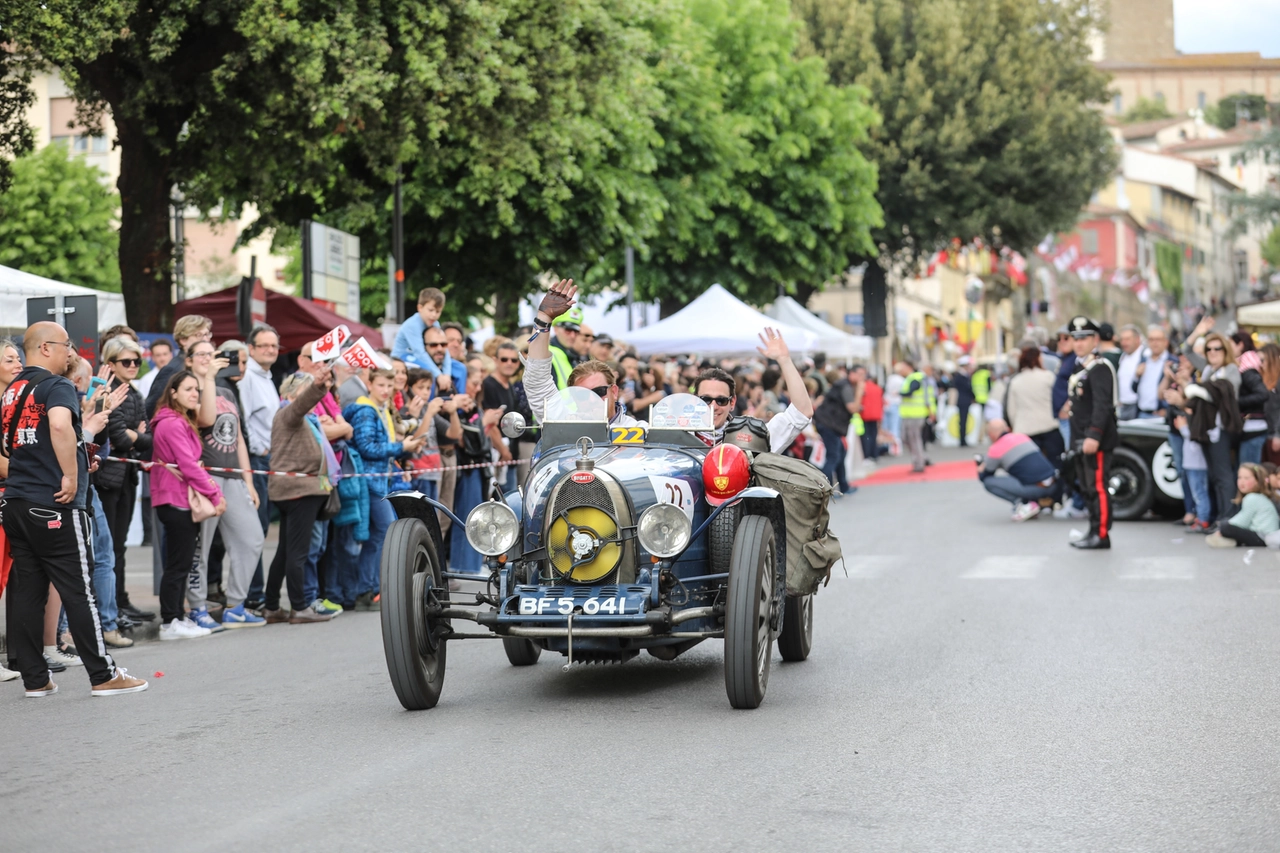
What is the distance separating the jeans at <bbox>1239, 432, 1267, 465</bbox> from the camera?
16.4 meters

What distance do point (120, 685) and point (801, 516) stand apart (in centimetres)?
353

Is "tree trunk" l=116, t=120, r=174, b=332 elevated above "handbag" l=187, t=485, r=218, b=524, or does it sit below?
above

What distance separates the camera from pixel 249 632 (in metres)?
11.1

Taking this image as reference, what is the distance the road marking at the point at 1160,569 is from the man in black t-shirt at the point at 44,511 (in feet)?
26.4

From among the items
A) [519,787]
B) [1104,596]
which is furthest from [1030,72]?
[519,787]

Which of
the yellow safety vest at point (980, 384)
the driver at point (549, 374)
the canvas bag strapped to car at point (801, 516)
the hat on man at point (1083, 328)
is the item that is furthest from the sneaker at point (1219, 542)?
the yellow safety vest at point (980, 384)

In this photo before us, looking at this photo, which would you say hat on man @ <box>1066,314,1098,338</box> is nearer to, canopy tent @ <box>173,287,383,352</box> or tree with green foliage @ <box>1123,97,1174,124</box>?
canopy tent @ <box>173,287,383,352</box>

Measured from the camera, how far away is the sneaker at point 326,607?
11.7 m

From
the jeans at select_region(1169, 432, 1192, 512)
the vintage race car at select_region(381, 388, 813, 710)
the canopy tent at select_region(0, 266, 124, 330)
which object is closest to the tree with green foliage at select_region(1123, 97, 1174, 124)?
the jeans at select_region(1169, 432, 1192, 512)

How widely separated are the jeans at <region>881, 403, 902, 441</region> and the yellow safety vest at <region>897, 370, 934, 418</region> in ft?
14.2

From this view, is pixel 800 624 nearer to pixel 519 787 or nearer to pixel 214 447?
pixel 519 787

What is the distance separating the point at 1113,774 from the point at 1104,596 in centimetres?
594

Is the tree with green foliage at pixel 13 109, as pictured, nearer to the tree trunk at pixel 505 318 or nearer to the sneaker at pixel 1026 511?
the tree trunk at pixel 505 318

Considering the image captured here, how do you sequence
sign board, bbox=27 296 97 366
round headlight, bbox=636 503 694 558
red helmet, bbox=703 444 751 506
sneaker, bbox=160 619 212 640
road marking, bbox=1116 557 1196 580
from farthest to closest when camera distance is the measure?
1. road marking, bbox=1116 557 1196 580
2. sign board, bbox=27 296 97 366
3. sneaker, bbox=160 619 212 640
4. red helmet, bbox=703 444 751 506
5. round headlight, bbox=636 503 694 558
